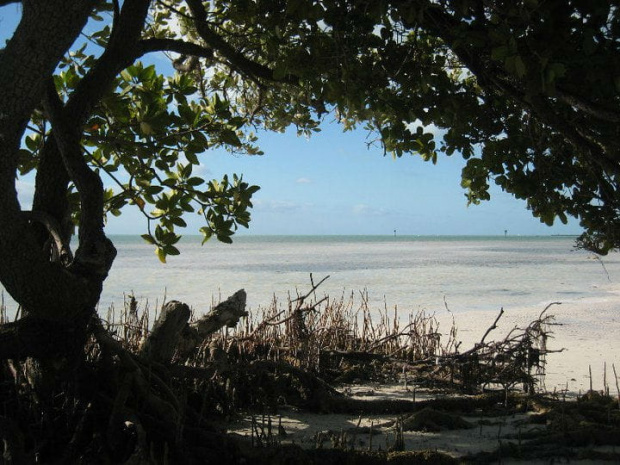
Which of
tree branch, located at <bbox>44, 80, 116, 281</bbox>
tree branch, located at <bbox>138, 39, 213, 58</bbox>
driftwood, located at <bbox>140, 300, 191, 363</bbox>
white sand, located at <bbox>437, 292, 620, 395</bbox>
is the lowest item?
white sand, located at <bbox>437, 292, 620, 395</bbox>

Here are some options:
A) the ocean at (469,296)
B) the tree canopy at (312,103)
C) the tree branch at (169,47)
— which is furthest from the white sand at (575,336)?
the tree branch at (169,47)

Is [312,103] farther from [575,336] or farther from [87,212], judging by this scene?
[575,336]

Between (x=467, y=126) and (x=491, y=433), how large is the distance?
181cm

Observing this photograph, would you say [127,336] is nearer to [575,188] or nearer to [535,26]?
[575,188]

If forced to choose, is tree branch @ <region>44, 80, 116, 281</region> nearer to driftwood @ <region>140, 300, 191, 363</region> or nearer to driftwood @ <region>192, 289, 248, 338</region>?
driftwood @ <region>140, 300, 191, 363</region>

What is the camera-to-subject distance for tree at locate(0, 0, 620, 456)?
2139mm

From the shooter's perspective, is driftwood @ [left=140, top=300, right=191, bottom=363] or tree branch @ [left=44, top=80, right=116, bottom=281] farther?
driftwood @ [left=140, top=300, right=191, bottom=363]

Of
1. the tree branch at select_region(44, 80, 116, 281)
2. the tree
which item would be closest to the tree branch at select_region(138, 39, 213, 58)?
the tree

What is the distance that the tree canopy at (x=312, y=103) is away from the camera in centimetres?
214

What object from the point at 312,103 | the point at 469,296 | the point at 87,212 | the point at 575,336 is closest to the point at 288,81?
the point at 312,103

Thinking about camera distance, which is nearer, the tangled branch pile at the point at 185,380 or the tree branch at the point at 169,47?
the tangled branch pile at the point at 185,380

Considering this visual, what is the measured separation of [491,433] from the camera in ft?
11.5

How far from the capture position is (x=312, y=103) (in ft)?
13.4

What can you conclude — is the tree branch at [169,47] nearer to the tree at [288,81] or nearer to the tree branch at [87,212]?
the tree at [288,81]
